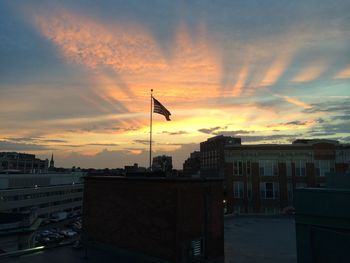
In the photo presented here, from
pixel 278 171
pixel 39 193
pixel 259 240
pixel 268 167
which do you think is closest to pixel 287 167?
pixel 278 171

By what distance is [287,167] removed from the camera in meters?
53.5

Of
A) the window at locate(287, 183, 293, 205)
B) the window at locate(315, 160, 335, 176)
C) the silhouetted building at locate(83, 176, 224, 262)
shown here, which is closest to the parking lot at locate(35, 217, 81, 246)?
the silhouetted building at locate(83, 176, 224, 262)

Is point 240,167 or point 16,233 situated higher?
point 240,167

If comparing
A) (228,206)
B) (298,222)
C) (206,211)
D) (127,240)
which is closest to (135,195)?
(127,240)

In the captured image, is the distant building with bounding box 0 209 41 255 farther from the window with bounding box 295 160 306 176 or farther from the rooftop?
the window with bounding box 295 160 306 176

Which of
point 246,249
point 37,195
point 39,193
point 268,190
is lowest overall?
point 37,195

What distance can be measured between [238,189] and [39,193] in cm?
5745

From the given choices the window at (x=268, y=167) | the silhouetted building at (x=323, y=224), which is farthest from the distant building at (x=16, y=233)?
the window at (x=268, y=167)

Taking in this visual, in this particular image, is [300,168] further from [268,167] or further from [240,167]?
[240,167]

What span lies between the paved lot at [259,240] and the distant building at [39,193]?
193ft

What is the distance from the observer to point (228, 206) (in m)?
53.9

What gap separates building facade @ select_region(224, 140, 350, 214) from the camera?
2084 inches

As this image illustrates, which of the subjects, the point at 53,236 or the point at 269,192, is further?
the point at 53,236

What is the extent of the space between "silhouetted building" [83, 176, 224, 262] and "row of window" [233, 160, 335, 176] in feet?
118
